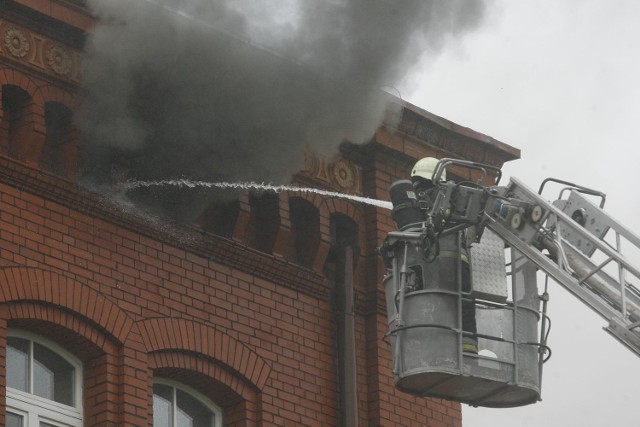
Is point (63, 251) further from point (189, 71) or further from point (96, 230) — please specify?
point (189, 71)

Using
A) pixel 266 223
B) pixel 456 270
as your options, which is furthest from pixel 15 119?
pixel 456 270

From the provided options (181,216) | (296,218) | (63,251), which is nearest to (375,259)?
(296,218)

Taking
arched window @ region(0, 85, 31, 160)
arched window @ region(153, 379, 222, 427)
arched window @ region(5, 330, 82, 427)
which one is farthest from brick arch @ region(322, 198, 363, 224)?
arched window @ region(0, 85, 31, 160)

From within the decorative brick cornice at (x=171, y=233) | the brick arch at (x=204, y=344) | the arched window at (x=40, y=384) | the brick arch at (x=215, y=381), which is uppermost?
the decorative brick cornice at (x=171, y=233)

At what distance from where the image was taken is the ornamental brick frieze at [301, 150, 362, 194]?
2194 centimetres

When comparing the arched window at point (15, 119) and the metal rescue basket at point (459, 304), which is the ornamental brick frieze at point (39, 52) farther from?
the metal rescue basket at point (459, 304)

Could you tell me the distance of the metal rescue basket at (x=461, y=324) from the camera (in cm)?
1897

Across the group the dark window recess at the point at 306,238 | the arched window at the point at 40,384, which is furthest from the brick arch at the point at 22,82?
the dark window recess at the point at 306,238

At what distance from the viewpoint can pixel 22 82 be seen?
19.8m

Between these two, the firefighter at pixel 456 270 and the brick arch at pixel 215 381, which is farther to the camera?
the brick arch at pixel 215 381

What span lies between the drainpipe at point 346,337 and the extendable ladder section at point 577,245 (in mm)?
2701

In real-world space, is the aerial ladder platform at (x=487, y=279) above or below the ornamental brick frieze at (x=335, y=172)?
below

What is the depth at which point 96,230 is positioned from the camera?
20.1 m

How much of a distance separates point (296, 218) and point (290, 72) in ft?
4.70
